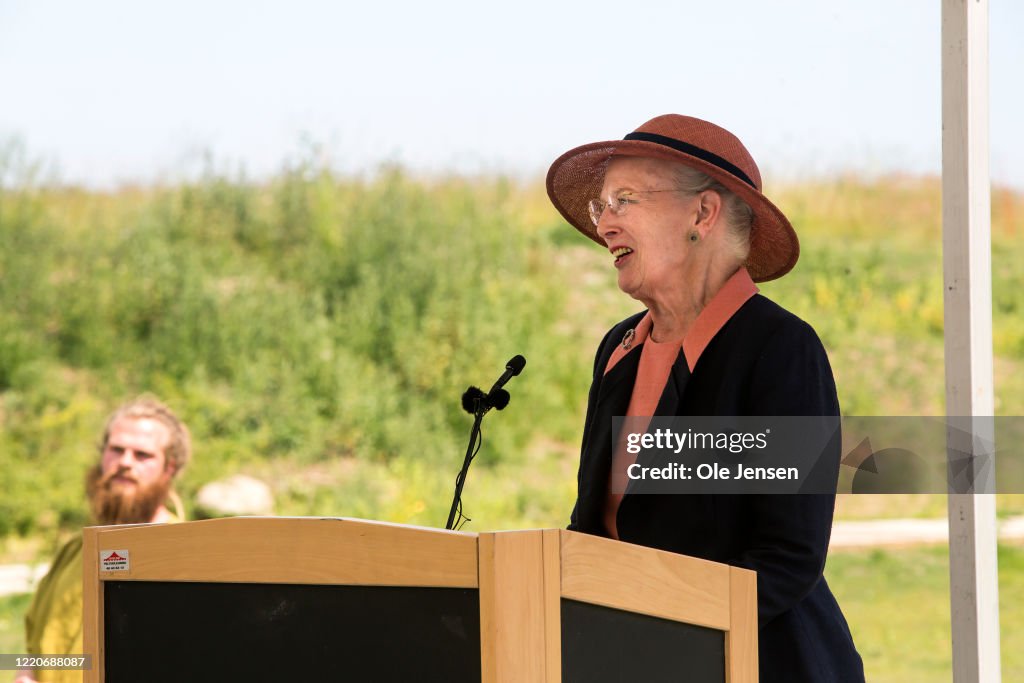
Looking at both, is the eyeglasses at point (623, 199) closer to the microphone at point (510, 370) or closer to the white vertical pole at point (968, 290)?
the microphone at point (510, 370)

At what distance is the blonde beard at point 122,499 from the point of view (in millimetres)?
3182

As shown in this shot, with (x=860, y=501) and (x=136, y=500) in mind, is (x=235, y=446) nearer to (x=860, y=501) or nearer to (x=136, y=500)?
(x=860, y=501)

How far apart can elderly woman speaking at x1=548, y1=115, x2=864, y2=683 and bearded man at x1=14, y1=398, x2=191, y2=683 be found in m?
1.60

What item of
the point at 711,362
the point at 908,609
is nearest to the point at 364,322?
the point at 908,609

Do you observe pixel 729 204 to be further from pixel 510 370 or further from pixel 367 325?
pixel 367 325

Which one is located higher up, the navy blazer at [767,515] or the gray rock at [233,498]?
the gray rock at [233,498]

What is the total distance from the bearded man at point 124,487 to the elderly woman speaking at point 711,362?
5.25 ft

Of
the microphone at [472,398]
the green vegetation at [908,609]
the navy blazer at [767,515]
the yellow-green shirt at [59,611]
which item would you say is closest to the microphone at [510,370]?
the microphone at [472,398]

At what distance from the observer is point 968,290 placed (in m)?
2.39

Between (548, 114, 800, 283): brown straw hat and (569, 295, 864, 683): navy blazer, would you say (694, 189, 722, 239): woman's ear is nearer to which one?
(548, 114, 800, 283): brown straw hat

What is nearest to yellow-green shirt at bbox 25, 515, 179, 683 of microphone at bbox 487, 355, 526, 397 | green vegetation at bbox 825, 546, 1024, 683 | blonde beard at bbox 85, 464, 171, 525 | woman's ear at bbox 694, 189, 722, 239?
blonde beard at bbox 85, 464, 171, 525

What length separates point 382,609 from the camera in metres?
1.25

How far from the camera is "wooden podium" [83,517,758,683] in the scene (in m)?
1.18

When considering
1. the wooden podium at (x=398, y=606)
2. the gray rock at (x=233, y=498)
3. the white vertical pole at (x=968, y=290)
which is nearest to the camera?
the wooden podium at (x=398, y=606)
